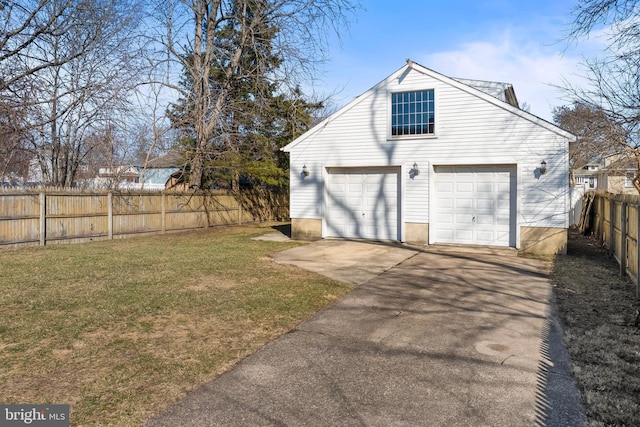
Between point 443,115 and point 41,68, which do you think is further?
point 41,68

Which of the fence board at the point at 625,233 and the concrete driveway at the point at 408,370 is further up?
the fence board at the point at 625,233

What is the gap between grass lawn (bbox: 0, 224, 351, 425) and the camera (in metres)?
3.43

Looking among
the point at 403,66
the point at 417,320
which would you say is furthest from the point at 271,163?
the point at 417,320

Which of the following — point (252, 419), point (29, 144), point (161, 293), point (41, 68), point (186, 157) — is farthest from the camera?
point (186, 157)

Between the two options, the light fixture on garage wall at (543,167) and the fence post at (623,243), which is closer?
the fence post at (623,243)

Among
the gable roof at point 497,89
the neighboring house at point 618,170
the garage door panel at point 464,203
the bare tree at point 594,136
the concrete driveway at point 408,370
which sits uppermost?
the gable roof at point 497,89

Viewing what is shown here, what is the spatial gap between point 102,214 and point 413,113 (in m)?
10.7

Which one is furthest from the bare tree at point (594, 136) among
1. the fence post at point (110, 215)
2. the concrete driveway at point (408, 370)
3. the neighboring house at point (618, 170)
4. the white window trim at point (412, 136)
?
the fence post at point (110, 215)

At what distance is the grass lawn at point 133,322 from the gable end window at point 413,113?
5810 mm

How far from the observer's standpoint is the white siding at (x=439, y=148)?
1080 cm

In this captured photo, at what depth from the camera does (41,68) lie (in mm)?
13453

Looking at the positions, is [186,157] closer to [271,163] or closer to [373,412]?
[271,163]

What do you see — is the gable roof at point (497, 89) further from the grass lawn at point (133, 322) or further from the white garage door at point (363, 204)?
the grass lawn at point (133, 322)

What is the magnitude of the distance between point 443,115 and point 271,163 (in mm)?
9942
